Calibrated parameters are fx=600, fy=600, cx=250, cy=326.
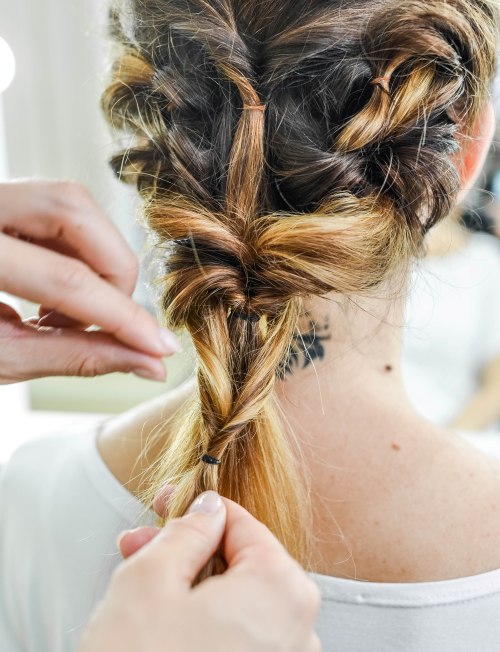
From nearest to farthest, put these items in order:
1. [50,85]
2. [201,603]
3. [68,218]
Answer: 1. [201,603]
2. [68,218]
3. [50,85]

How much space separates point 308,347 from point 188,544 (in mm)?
327

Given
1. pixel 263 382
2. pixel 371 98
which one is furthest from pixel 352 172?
pixel 263 382

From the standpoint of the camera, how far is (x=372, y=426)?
77 cm

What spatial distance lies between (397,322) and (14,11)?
1.50 metres

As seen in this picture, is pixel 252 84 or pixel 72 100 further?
pixel 72 100

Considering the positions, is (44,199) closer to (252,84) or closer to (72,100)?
(252,84)

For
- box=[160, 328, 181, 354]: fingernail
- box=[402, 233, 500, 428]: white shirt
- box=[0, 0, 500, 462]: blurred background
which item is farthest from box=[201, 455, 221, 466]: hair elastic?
box=[402, 233, 500, 428]: white shirt

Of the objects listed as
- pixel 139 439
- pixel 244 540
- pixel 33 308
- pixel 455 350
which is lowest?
pixel 455 350

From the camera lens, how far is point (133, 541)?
573 mm

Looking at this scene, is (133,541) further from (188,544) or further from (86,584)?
(86,584)

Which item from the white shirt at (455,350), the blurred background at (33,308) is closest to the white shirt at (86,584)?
the blurred background at (33,308)

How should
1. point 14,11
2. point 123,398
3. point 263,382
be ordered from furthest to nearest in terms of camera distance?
point 123,398, point 14,11, point 263,382

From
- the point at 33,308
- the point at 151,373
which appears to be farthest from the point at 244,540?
the point at 33,308

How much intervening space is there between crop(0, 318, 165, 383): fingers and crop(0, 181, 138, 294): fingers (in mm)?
77
